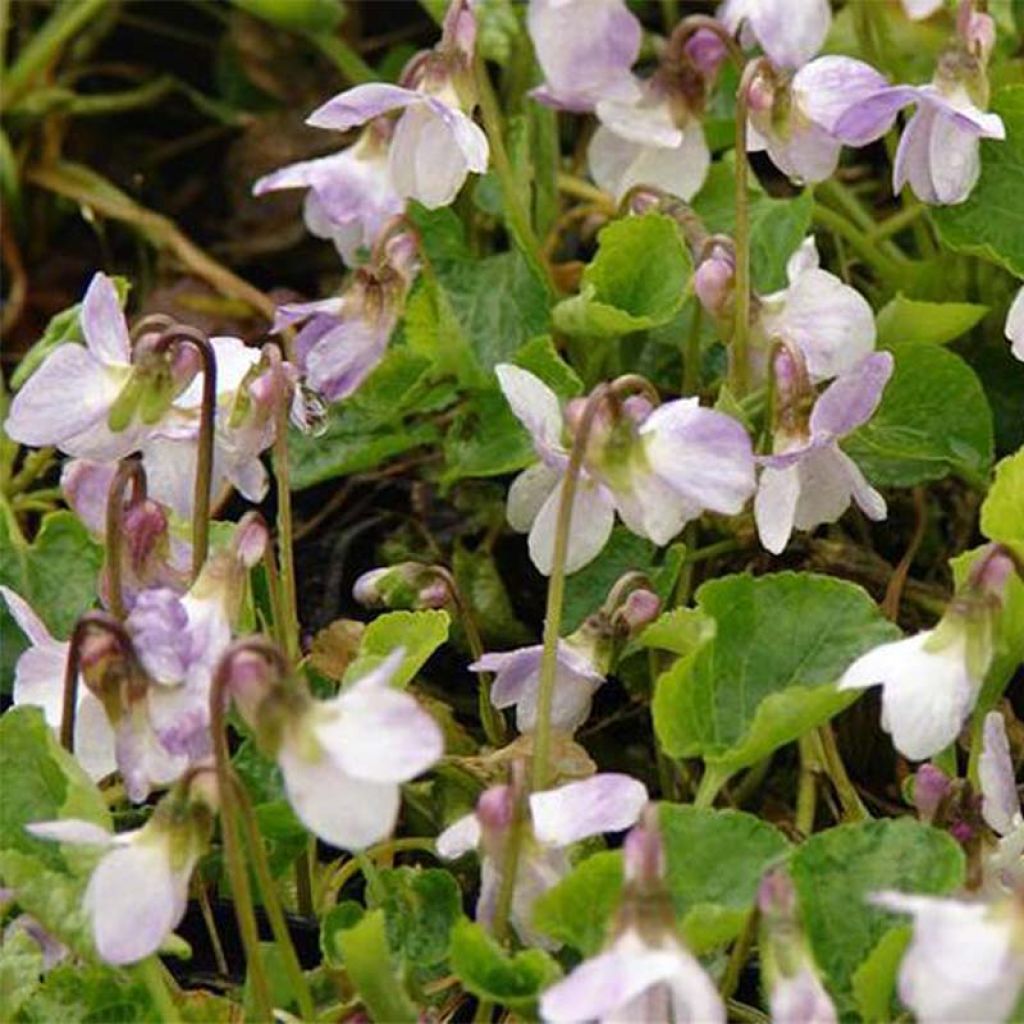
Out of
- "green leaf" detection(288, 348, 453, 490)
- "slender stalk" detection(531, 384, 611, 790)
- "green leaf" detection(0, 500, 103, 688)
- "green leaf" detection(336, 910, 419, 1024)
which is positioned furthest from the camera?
"green leaf" detection(288, 348, 453, 490)

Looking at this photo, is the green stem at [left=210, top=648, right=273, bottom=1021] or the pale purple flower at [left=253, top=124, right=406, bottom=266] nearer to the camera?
the green stem at [left=210, top=648, right=273, bottom=1021]

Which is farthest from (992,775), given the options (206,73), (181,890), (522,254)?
(206,73)

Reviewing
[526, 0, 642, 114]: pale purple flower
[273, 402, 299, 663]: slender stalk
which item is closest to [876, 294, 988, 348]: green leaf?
[526, 0, 642, 114]: pale purple flower

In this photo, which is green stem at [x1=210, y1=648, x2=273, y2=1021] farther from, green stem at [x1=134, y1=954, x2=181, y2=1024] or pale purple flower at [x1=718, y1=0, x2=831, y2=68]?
pale purple flower at [x1=718, y1=0, x2=831, y2=68]

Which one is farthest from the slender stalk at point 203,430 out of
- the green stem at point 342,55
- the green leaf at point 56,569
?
the green stem at point 342,55

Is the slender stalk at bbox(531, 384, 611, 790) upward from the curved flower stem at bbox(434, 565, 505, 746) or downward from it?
upward

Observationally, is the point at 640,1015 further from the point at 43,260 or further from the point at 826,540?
the point at 43,260

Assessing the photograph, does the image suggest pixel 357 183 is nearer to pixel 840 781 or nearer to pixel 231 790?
pixel 840 781

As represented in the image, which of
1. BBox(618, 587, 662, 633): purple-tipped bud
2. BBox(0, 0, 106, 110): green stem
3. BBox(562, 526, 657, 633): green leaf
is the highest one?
BBox(618, 587, 662, 633): purple-tipped bud
